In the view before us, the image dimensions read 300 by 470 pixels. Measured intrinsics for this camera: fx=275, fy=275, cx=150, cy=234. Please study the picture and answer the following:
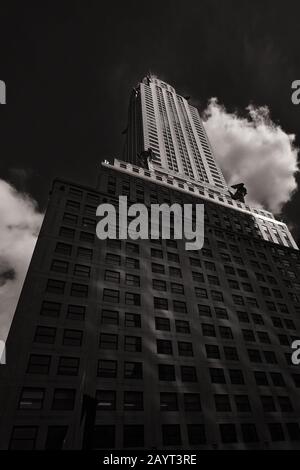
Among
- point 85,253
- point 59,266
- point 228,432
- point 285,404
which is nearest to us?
point 228,432

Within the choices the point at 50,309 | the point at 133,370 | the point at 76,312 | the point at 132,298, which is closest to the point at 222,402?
the point at 133,370

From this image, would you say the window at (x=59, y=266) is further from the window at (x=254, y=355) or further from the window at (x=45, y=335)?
the window at (x=254, y=355)

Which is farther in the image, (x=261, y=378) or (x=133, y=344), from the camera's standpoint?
(x=261, y=378)

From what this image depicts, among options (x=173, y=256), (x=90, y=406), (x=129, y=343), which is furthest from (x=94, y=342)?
(x=173, y=256)

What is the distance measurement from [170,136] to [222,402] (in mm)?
79200

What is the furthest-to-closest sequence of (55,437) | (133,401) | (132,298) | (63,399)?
(132,298) < (133,401) < (63,399) < (55,437)

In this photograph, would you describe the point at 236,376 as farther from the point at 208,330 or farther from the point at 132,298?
the point at 132,298

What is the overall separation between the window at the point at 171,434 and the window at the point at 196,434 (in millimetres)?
1103

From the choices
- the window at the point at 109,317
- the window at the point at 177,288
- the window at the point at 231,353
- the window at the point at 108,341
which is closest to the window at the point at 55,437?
the window at the point at 108,341

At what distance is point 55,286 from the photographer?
29297 mm

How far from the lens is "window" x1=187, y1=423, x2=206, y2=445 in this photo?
934 inches

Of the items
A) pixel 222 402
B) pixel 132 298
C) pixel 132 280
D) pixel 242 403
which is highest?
pixel 132 280

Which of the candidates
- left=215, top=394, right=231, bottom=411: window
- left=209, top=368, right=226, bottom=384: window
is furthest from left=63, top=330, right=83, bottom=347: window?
left=215, top=394, right=231, bottom=411: window

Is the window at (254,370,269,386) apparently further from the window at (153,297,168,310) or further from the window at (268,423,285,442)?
the window at (153,297,168,310)
